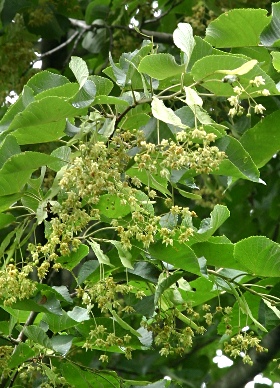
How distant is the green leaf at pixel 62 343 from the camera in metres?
1.54

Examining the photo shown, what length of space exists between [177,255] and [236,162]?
20 cm

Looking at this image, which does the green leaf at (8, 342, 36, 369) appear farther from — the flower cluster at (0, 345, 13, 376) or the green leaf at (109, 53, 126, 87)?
the green leaf at (109, 53, 126, 87)

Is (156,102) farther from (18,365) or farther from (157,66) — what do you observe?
(18,365)

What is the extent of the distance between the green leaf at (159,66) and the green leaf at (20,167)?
0.21 meters

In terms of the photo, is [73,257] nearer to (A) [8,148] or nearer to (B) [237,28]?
(A) [8,148]

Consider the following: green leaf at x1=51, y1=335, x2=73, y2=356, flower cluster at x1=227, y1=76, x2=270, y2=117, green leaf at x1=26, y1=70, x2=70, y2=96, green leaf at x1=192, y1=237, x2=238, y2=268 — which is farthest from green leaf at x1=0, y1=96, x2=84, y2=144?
green leaf at x1=51, y1=335, x2=73, y2=356

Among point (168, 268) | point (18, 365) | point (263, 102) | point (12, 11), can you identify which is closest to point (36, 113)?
point (168, 268)

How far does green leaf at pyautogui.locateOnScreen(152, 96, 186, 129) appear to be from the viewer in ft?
3.74

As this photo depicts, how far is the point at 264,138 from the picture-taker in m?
1.55

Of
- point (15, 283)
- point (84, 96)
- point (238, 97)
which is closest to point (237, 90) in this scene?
point (238, 97)

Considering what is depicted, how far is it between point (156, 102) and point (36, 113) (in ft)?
0.62

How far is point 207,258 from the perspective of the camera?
1.47 m

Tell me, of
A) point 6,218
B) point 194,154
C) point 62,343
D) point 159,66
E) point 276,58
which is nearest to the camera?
point 194,154

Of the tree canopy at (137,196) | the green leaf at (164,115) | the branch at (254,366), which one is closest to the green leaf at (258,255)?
the tree canopy at (137,196)
